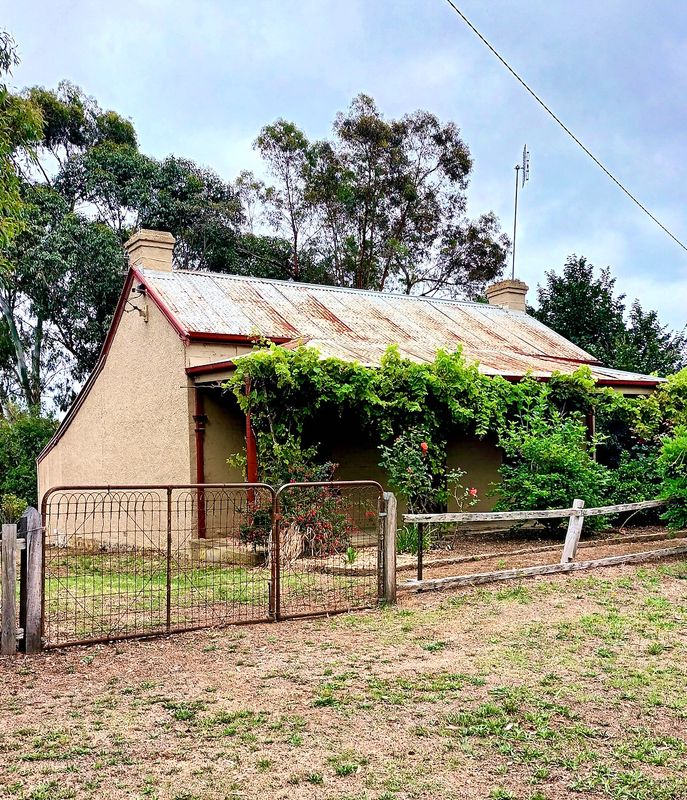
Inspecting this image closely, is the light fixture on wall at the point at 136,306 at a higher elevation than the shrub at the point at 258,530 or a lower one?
higher

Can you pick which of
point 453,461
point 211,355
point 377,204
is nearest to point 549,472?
point 453,461

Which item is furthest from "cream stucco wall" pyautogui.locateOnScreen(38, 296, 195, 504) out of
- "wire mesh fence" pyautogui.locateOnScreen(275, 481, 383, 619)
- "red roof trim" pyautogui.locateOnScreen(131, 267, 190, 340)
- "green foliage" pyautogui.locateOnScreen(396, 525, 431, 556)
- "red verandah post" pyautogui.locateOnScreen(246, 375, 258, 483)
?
"green foliage" pyautogui.locateOnScreen(396, 525, 431, 556)

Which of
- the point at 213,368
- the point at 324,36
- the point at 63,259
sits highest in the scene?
the point at 324,36

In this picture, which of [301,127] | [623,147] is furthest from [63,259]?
[623,147]

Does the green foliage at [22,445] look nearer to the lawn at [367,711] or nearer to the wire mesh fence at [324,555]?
the wire mesh fence at [324,555]

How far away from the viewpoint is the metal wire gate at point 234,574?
7383 millimetres

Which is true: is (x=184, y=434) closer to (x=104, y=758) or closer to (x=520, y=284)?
(x=104, y=758)

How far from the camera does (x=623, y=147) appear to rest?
16.0 metres

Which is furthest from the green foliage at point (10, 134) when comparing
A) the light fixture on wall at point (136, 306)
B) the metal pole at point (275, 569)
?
the metal pole at point (275, 569)

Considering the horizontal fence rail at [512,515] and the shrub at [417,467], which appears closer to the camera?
the horizontal fence rail at [512,515]

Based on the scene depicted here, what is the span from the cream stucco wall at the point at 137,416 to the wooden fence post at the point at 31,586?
275 inches

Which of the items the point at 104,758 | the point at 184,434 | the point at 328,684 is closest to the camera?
the point at 104,758

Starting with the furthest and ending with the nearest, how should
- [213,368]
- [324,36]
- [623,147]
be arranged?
[623,147], [324,36], [213,368]

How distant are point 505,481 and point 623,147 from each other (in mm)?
7540
